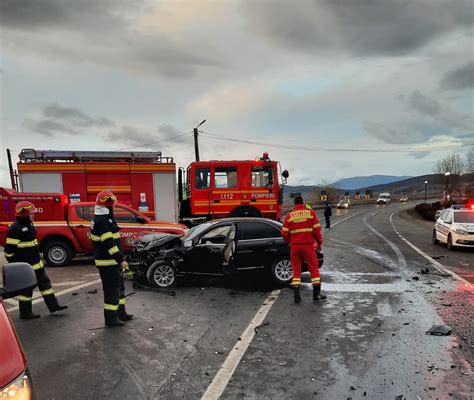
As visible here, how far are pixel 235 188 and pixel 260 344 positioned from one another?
335 inches

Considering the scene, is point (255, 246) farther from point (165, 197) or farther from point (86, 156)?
point (86, 156)

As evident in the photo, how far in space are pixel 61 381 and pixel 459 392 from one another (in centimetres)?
364

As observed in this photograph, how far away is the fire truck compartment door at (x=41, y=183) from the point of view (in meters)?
12.6

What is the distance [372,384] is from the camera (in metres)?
3.72

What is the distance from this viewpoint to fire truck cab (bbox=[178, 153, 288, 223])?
1302cm

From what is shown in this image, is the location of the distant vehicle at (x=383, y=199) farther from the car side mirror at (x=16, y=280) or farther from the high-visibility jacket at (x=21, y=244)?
the car side mirror at (x=16, y=280)

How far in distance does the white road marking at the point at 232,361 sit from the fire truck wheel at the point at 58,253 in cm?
669

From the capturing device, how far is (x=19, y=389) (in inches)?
80.0

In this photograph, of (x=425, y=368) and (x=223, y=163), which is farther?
(x=223, y=163)

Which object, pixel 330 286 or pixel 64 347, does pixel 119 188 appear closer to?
pixel 330 286

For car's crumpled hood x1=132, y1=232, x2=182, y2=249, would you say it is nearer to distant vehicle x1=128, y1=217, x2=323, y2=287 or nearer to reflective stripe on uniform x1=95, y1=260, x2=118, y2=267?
distant vehicle x1=128, y1=217, x2=323, y2=287

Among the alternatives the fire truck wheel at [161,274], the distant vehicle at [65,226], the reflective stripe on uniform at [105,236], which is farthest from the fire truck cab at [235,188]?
the reflective stripe on uniform at [105,236]

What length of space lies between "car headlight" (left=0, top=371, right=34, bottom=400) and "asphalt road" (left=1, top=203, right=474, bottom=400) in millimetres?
1620

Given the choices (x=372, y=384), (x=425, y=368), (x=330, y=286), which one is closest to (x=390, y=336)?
(x=425, y=368)
